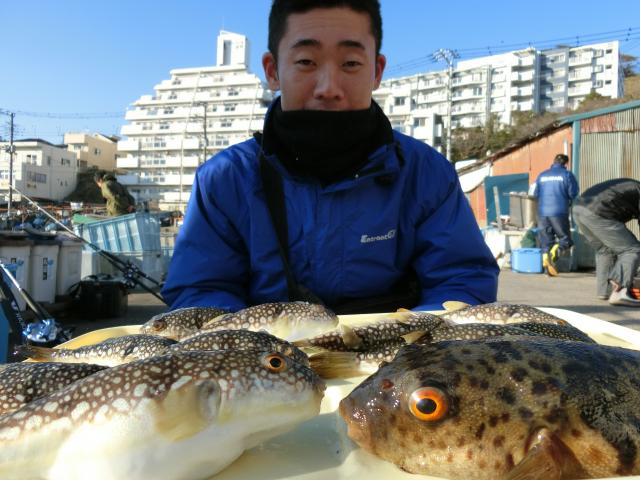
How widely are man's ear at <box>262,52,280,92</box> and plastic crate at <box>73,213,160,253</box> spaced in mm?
9320

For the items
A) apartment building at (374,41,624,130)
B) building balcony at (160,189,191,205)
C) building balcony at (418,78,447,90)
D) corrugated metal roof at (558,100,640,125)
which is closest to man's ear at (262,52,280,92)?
corrugated metal roof at (558,100,640,125)

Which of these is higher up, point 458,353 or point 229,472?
point 458,353

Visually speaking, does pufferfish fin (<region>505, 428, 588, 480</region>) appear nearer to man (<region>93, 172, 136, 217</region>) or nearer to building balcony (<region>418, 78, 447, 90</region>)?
man (<region>93, 172, 136, 217</region>)

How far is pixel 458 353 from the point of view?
1.02 metres

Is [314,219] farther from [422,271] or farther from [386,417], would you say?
[386,417]

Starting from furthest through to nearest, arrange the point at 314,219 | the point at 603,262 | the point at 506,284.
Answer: the point at 506,284 → the point at 603,262 → the point at 314,219

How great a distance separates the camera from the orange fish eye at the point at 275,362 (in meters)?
0.97

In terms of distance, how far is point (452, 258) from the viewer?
255 centimetres

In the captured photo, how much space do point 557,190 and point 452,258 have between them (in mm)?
11250

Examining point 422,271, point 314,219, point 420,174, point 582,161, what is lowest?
point 422,271

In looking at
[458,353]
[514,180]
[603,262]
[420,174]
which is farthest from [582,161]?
[458,353]

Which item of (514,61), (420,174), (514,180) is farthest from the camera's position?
(514,61)

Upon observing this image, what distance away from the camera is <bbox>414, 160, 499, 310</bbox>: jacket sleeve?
247 cm

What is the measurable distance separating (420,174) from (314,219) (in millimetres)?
665
